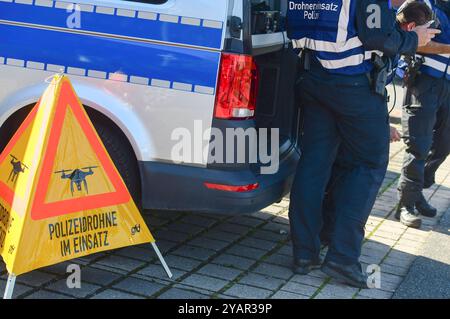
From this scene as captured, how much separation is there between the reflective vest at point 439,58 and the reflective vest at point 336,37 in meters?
1.39

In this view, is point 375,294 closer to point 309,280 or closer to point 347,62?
point 309,280

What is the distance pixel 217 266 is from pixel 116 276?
0.64m

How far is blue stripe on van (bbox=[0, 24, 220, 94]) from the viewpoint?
4.32 metres

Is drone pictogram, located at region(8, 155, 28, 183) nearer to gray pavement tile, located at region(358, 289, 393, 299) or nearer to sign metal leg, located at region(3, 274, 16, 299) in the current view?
sign metal leg, located at region(3, 274, 16, 299)

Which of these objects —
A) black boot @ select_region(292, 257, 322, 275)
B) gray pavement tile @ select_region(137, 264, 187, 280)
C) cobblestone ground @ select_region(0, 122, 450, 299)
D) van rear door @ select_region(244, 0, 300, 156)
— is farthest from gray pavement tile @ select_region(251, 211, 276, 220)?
gray pavement tile @ select_region(137, 264, 187, 280)

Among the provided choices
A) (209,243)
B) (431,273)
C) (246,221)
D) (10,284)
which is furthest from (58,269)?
(431,273)

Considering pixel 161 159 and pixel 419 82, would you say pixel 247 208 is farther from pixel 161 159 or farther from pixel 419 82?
pixel 419 82

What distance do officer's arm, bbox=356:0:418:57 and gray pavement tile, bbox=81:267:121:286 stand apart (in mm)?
1933

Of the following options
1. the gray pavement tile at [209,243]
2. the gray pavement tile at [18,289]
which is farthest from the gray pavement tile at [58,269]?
the gray pavement tile at [209,243]

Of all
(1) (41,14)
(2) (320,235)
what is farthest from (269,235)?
(1) (41,14)

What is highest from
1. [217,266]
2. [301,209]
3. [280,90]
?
[280,90]

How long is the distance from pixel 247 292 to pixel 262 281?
0.22m

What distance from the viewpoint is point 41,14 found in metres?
4.42

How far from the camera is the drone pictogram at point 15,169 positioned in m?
4.15
